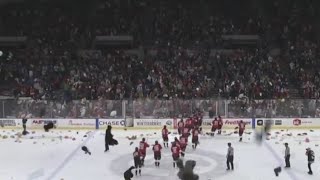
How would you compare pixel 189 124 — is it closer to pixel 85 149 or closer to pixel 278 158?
pixel 278 158

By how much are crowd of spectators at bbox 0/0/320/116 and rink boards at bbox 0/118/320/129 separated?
519 mm

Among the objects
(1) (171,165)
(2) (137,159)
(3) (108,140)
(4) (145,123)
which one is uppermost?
(4) (145,123)

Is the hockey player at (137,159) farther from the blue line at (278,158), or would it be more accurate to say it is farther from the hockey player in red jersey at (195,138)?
the blue line at (278,158)

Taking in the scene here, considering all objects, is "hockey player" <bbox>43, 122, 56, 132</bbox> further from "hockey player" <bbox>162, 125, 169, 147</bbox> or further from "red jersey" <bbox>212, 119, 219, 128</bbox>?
"red jersey" <bbox>212, 119, 219, 128</bbox>

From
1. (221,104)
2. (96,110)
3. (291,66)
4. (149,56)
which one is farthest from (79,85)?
(291,66)

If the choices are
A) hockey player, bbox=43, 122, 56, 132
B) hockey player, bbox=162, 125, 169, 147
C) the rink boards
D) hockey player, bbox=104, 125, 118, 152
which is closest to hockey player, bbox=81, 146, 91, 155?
hockey player, bbox=104, 125, 118, 152

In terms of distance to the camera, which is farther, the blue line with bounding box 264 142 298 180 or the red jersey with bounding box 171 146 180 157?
the red jersey with bounding box 171 146 180 157

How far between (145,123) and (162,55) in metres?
5.40

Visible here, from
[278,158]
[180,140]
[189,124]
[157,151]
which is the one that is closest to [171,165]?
[157,151]

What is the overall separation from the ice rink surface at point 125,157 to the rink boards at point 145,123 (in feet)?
2.19

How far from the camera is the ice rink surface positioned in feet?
57.2

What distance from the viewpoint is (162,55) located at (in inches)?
1173

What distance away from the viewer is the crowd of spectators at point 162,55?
2673cm

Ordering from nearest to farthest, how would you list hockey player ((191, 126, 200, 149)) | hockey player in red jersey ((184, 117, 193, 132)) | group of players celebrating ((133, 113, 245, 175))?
group of players celebrating ((133, 113, 245, 175))
hockey player ((191, 126, 200, 149))
hockey player in red jersey ((184, 117, 193, 132))
